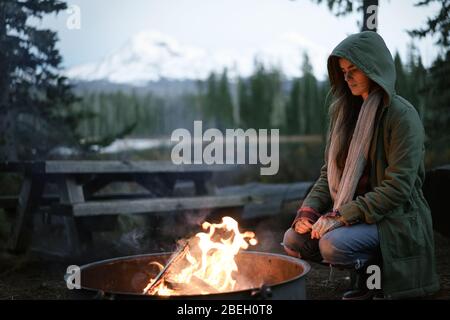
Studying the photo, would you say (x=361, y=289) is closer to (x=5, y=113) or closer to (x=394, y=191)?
(x=394, y=191)

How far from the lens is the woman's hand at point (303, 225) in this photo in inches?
147

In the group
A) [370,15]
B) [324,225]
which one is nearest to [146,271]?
[324,225]

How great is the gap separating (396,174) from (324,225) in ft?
1.81

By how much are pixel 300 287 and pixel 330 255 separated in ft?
1.47

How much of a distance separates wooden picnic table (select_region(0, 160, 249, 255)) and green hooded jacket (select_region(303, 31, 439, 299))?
3.57m

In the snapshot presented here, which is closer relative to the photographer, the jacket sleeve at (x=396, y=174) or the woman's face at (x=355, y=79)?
the jacket sleeve at (x=396, y=174)

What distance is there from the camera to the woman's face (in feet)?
11.8

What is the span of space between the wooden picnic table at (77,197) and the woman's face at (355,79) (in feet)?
11.5

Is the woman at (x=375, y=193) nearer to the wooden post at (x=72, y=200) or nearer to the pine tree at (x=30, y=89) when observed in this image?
the wooden post at (x=72, y=200)

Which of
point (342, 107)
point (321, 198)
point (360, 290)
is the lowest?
point (360, 290)

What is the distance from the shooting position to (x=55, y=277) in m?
5.57

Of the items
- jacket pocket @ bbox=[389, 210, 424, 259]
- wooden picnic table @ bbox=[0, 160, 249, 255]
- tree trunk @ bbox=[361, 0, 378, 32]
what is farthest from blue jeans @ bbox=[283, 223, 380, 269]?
tree trunk @ bbox=[361, 0, 378, 32]

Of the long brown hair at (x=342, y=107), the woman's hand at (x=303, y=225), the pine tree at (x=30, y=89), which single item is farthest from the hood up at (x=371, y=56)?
the pine tree at (x=30, y=89)
